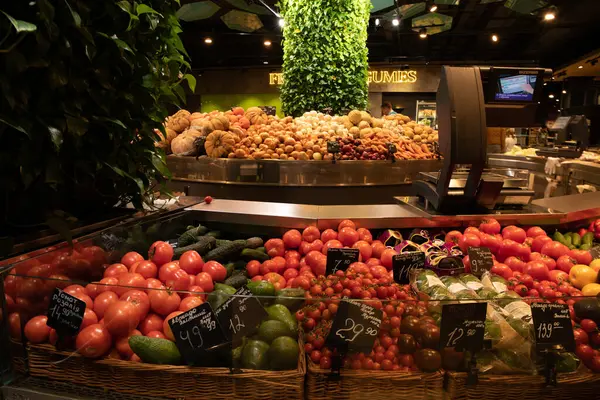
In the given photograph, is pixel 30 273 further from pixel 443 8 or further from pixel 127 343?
pixel 443 8

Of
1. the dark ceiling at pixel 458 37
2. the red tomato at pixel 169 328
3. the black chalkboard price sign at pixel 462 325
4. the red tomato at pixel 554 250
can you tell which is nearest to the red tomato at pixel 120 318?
the red tomato at pixel 169 328

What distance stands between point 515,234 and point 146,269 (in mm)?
2193

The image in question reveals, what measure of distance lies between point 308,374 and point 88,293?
2.83 feet

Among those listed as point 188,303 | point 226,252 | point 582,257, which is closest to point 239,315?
point 188,303

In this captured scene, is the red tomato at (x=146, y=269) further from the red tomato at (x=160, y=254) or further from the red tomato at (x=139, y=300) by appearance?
the red tomato at (x=139, y=300)

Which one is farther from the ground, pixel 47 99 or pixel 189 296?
pixel 47 99

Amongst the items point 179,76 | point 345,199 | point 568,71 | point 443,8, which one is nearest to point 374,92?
point 443,8

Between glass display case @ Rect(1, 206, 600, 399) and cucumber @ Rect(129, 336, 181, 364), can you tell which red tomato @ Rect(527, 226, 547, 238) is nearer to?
glass display case @ Rect(1, 206, 600, 399)

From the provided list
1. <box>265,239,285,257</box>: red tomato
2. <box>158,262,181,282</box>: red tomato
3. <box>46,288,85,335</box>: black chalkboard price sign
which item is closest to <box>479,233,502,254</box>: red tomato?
<box>265,239,285,257</box>: red tomato

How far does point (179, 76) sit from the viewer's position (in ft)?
8.44

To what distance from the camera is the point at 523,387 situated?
1507 millimetres

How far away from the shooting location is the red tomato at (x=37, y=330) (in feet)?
5.16

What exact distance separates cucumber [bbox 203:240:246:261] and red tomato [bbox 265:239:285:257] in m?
0.15

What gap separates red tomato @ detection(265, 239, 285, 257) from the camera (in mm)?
2615
